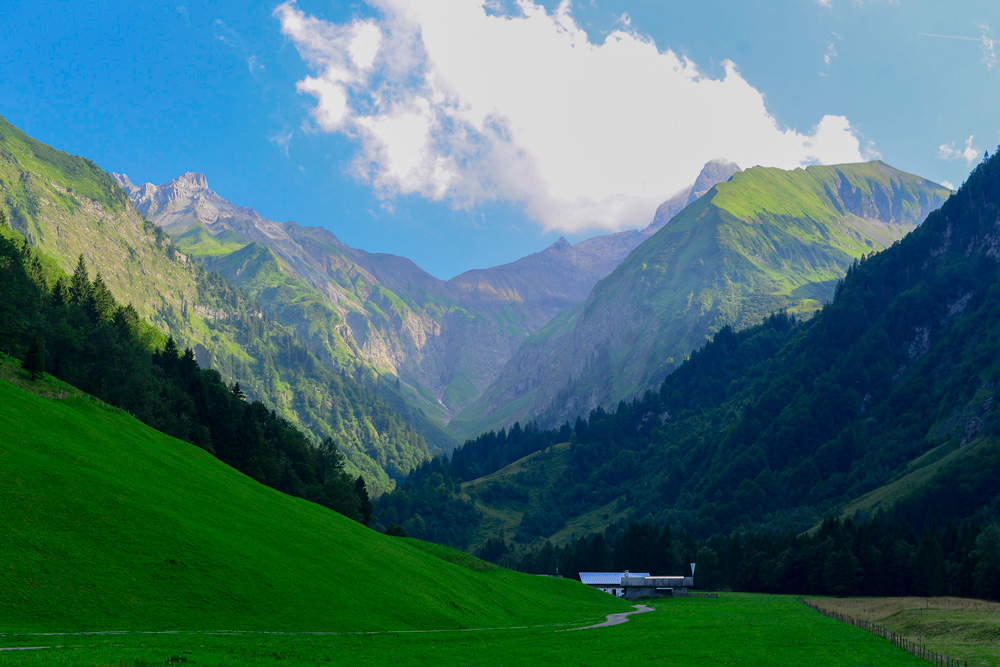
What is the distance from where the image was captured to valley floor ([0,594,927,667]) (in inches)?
1577

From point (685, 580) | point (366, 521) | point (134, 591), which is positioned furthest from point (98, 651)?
point (685, 580)

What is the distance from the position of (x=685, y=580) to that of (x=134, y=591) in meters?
164

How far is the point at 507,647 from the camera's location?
62562 millimetres

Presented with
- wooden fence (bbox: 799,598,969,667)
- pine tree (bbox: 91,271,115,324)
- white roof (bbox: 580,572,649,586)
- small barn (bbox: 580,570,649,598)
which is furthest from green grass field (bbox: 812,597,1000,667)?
pine tree (bbox: 91,271,115,324)

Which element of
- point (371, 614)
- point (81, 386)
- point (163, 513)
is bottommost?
point (371, 614)

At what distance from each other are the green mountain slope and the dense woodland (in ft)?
78.4

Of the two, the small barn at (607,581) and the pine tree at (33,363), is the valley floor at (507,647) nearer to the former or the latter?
the pine tree at (33,363)

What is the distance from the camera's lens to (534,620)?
3760 inches

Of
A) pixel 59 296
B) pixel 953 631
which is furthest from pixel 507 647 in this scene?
pixel 59 296

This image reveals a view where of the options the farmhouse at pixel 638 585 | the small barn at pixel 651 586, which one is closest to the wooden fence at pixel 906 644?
the small barn at pixel 651 586

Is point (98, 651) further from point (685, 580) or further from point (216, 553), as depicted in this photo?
point (685, 580)

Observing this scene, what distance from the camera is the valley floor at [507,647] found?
40.1m

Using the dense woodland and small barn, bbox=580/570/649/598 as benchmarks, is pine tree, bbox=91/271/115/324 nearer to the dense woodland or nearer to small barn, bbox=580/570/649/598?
the dense woodland

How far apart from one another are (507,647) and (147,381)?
314 ft
